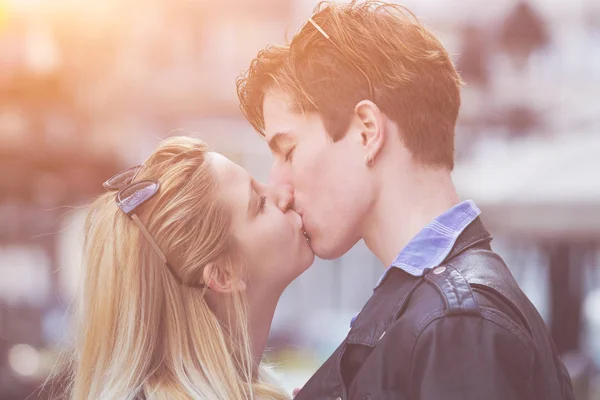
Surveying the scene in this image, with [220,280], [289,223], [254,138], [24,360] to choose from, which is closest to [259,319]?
[220,280]

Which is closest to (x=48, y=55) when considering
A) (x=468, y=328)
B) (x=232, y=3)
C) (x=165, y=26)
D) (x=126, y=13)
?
(x=126, y=13)

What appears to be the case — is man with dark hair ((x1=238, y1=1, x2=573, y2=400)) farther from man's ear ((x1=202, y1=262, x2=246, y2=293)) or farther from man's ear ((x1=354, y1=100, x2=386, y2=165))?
man's ear ((x1=202, y1=262, x2=246, y2=293))

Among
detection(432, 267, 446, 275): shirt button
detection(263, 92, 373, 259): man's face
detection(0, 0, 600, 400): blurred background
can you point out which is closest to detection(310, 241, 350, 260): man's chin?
detection(263, 92, 373, 259): man's face

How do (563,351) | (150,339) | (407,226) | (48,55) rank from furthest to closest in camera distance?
(48,55), (563,351), (150,339), (407,226)

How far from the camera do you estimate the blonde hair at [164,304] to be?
2.32m

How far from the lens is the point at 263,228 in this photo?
2525 mm

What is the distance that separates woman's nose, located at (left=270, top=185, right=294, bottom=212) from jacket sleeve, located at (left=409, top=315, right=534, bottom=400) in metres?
0.89

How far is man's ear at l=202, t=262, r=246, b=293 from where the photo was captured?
7.98ft

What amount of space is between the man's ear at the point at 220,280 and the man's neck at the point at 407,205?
1.57 ft

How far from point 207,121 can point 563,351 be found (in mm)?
4905

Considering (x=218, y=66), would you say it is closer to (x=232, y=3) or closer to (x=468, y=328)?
(x=232, y=3)

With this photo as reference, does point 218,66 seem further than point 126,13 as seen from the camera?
Yes

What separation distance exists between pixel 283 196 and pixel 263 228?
11 centimetres

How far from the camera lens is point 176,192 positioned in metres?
2.42
